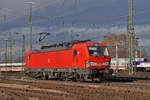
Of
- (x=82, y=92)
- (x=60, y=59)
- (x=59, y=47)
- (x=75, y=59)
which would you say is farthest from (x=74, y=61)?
(x=82, y=92)

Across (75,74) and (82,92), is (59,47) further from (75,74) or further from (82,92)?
(82,92)

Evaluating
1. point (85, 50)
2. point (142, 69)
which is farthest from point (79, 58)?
point (142, 69)

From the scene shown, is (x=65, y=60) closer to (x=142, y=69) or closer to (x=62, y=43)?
(x=62, y=43)

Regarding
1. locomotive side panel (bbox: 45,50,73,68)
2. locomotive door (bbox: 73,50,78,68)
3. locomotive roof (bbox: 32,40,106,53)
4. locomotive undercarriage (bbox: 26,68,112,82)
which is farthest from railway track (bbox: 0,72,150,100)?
locomotive roof (bbox: 32,40,106,53)

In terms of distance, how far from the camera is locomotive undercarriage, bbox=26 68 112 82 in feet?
75.0

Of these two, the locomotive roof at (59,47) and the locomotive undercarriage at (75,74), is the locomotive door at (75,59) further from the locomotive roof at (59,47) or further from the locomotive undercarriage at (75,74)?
the locomotive roof at (59,47)

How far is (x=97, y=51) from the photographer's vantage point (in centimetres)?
2356

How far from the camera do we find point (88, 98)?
477 inches

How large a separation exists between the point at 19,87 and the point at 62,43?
32.5ft

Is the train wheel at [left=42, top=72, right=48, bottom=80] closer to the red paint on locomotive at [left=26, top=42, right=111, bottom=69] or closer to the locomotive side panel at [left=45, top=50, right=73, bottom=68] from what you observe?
Result: the red paint on locomotive at [left=26, top=42, right=111, bottom=69]

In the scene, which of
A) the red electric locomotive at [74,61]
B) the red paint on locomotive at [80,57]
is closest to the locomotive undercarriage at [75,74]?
the red electric locomotive at [74,61]

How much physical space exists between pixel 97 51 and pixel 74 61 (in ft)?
8.56

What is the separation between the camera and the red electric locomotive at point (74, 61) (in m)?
22.9

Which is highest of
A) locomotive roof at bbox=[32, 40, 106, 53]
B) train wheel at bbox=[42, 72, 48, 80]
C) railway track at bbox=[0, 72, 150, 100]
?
locomotive roof at bbox=[32, 40, 106, 53]
